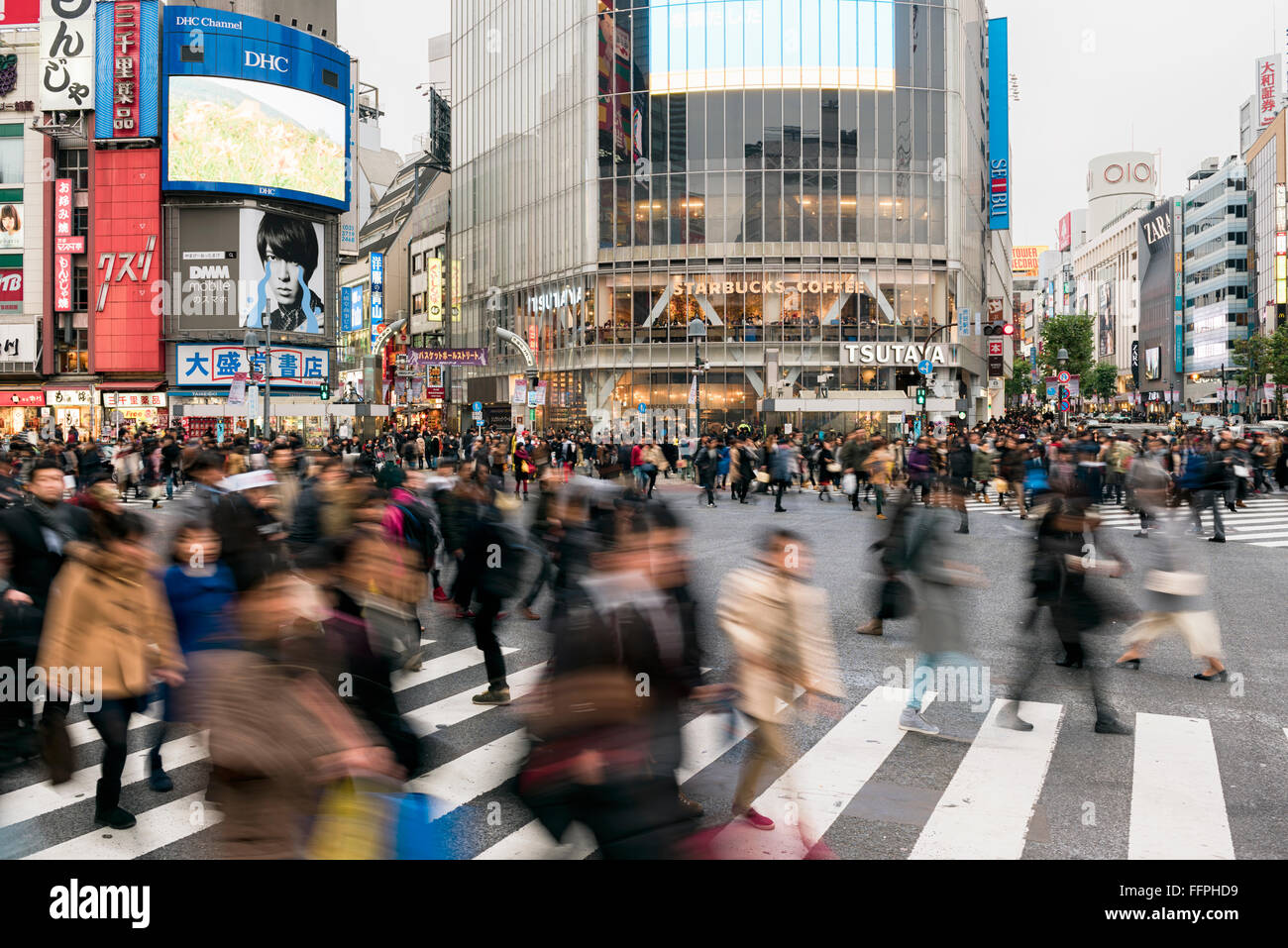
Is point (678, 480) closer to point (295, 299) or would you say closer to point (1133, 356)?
point (295, 299)

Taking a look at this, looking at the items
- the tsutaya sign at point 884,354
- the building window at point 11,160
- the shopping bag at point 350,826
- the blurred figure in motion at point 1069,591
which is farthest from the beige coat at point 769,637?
the building window at point 11,160

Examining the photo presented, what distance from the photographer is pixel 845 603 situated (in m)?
13.6

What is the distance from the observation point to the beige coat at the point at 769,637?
236 inches

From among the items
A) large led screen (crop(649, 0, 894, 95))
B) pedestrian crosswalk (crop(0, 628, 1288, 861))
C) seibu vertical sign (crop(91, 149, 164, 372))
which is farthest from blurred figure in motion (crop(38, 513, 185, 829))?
seibu vertical sign (crop(91, 149, 164, 372))

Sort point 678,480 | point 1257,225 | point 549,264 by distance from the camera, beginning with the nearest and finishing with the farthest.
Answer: point 678,480 < point 549,264 < point 1257,225

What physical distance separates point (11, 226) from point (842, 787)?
2895 inches

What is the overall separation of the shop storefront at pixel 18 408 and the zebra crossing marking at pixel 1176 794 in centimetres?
6998

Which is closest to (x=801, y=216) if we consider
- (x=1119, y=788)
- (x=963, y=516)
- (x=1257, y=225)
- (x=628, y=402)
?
(x=628, y=402)

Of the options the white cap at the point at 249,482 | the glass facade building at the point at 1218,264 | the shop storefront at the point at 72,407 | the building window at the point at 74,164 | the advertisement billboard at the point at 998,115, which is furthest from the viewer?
the glass facade building at the point at 1218,264

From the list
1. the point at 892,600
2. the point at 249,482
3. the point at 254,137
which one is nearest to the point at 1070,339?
the point at 254,137

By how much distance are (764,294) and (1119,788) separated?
5479cm

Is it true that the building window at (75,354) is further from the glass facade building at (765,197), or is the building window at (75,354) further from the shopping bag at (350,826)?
the shopping bag at (350,826)

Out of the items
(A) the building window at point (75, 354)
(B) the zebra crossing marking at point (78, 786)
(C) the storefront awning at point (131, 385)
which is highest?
(A) the building window at point (75, 354)

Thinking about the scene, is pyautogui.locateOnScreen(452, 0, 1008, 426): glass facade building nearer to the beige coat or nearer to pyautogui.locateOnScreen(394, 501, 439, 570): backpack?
pyautogui.locateOnScreen(394, 501, 439, 570): backpack
